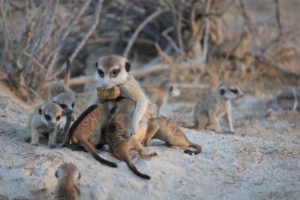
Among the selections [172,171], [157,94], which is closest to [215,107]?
[157,94]

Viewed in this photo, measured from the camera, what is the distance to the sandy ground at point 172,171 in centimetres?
526

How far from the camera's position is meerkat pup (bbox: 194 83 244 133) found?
27.7 feet

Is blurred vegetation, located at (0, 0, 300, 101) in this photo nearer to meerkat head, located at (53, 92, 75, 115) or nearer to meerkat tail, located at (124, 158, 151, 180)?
meerkat head, located at (53, 92, 75, 115)

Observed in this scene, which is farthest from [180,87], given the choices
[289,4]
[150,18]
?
[289,4]

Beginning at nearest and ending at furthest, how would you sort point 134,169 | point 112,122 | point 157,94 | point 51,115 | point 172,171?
point 134,169 → point 172,171 → point 51,115 → point 112,122 → point 157,94

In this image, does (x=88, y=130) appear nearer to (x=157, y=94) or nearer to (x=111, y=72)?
(x=111, y=72)

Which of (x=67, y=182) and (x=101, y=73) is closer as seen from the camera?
(x=67, y=182)

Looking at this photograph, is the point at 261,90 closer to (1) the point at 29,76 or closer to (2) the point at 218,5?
(2) the point at 218,5

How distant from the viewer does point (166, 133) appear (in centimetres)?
617

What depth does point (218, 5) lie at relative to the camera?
37.6 ft

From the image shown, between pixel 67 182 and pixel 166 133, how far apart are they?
147cm

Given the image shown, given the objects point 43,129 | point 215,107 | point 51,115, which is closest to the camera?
point 51,115

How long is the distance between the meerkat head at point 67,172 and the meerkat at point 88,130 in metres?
0.60

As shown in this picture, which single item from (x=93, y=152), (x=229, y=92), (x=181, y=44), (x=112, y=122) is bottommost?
(x=93, y=152)
